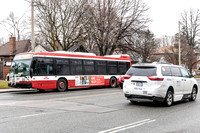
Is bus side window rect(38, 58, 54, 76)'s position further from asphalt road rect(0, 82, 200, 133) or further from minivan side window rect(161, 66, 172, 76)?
minivan side window rect(161, 66, 172, 76)

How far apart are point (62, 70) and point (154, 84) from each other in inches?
416

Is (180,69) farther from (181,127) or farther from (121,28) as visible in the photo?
(121,28)

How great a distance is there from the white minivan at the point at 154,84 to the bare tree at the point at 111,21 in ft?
69.3

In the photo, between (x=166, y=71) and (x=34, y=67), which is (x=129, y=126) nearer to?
(x=166, y=71)

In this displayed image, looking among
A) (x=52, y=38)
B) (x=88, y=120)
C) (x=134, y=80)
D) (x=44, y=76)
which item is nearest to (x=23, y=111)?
(x=88, y=120)

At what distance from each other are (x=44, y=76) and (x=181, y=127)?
12708 millimetres

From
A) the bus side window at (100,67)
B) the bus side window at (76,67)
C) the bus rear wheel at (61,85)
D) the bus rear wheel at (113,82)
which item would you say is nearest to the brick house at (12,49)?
the bus rear wheel at (113,82)

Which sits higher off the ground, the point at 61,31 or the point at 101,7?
the point at 101,7

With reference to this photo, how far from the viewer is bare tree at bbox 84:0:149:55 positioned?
1281 inches

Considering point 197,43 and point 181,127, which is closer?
point 181,127

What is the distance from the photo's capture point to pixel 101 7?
34.0 meters

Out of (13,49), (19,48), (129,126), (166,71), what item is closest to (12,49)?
(13,49)

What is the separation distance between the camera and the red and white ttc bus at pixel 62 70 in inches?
695

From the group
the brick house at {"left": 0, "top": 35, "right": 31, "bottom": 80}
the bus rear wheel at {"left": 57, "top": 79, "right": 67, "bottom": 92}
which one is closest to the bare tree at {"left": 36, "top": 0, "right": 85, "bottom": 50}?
the bus rear wheel at {"left": 57, "top": 79, "right": 67, "bottom": 92}
